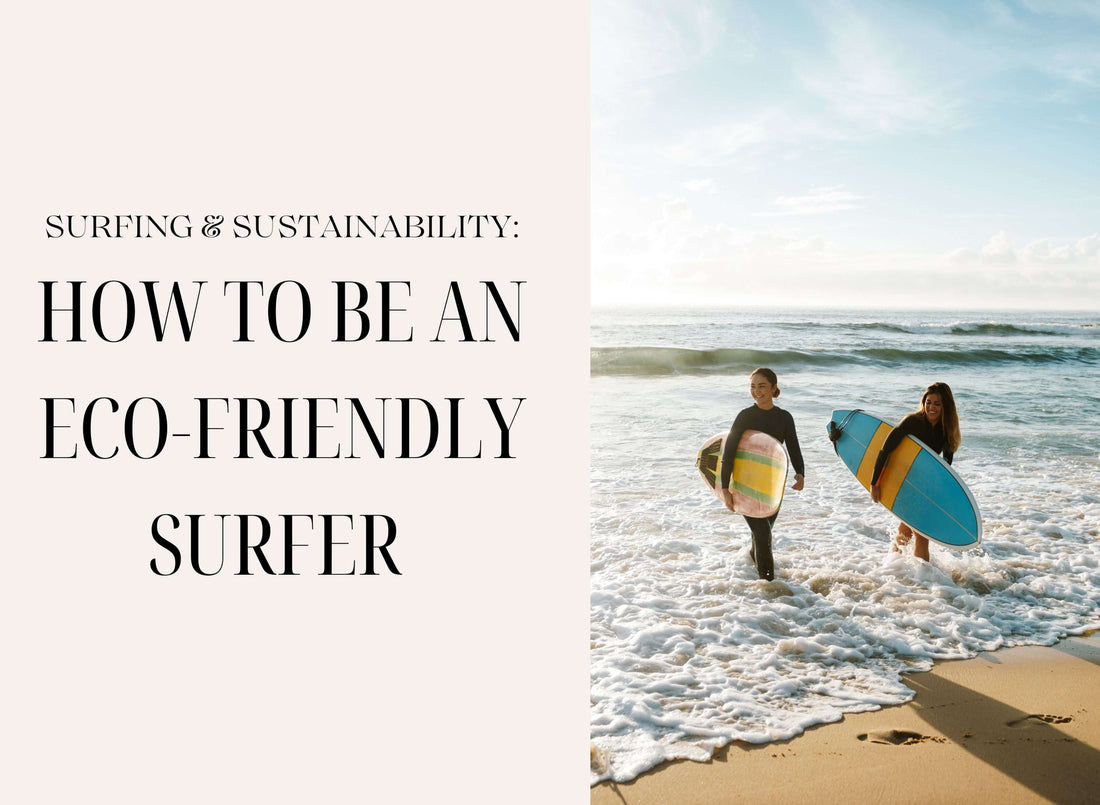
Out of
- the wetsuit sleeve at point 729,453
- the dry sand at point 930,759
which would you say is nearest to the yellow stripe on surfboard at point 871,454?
the wetsuit sleeve at point 729,453

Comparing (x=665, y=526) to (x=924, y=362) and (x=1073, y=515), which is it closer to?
(x=1073, y=515)

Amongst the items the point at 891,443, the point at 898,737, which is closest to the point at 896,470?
the point at 891,443

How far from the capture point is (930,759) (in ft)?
9.68

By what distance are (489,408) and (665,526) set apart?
3.07 m

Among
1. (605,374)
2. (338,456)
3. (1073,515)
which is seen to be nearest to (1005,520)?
(1073,515)

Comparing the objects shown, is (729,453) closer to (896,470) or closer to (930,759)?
(896,470)

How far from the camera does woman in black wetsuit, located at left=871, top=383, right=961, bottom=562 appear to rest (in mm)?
5031

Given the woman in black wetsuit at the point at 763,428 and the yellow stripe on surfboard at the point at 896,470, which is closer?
the woman in black wetsuit at the point at 763,428

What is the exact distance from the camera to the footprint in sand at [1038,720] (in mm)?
3201

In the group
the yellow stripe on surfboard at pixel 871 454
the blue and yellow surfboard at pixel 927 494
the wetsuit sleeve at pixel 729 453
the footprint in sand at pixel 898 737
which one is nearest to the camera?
the footprint in sand at pixel 898 737

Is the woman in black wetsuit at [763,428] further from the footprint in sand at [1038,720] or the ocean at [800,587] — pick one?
the footprint in sand at [1038,720]

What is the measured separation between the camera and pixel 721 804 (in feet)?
8.86

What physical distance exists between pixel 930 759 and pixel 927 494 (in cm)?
244

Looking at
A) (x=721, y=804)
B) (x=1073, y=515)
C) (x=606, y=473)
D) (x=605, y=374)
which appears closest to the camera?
(x=721, y=804)
